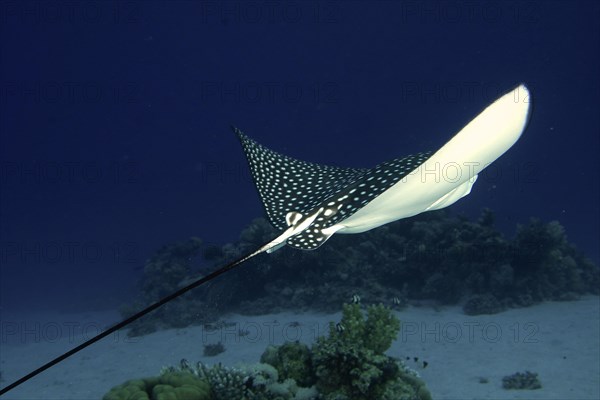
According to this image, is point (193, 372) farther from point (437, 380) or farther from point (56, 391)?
point (56, 391)

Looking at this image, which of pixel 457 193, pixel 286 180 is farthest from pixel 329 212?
pixel 286 180

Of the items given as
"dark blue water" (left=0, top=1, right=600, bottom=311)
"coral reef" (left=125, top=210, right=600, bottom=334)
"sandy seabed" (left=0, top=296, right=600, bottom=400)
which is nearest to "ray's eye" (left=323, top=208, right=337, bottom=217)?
"sandy seabed" (left=0, top=296, right=600, bottom=400)

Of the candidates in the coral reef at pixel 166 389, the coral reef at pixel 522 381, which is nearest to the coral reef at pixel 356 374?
the coral reef at pixel 166 389

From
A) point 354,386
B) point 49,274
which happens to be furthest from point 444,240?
point 49,274

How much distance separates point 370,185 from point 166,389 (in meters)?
2.84

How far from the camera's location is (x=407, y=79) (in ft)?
235

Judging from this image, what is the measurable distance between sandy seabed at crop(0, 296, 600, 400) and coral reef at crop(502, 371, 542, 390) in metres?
0.11

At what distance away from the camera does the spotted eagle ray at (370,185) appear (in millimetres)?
2338

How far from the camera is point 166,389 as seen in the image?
11.7 ft

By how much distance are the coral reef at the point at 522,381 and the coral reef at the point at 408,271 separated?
350 cm

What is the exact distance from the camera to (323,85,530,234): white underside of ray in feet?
7.73

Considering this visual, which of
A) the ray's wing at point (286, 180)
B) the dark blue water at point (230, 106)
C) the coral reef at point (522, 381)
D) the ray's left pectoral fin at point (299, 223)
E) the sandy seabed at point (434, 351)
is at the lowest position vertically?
the coral reef at point (522, 381)

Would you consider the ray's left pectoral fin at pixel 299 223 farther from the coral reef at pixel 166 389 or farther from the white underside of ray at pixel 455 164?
the coral reef at pixel 166 389

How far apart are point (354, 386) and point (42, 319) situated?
2372cm
